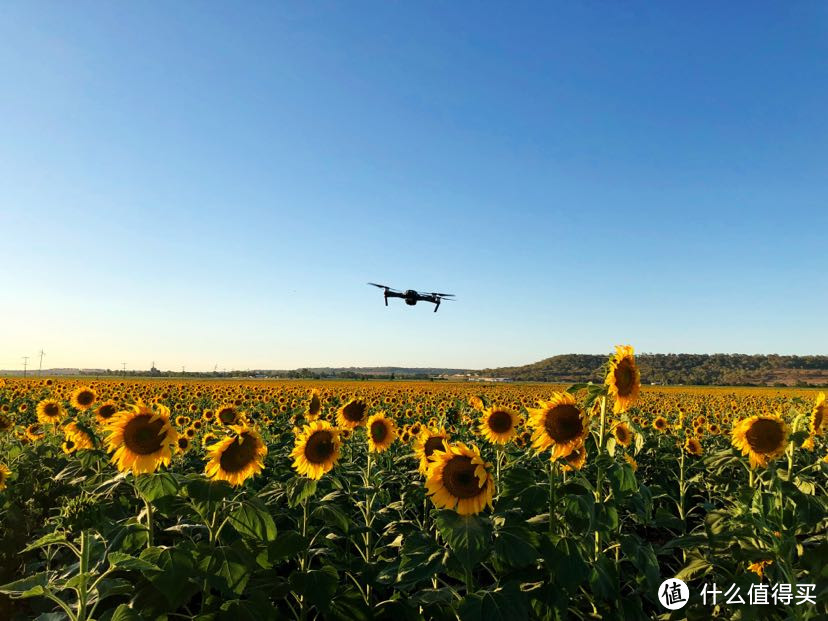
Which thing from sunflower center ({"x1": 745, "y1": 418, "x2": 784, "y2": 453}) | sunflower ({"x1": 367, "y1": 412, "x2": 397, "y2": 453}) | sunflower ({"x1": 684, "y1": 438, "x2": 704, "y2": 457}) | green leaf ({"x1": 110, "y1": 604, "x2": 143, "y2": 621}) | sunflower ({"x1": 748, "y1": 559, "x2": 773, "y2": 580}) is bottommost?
sunflower ({"x1": 748, "y1": 559, "x2": 773, "y2": 580})

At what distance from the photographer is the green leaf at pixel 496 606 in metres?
3.12

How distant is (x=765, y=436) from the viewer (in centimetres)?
567

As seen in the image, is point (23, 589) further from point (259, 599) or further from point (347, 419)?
point (347, 419)

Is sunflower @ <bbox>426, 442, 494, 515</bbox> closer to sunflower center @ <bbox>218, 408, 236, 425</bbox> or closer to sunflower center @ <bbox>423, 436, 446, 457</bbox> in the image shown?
sunflower center @ <bbox>423, 436, 446, 457</bbox>

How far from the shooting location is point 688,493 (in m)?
11.0

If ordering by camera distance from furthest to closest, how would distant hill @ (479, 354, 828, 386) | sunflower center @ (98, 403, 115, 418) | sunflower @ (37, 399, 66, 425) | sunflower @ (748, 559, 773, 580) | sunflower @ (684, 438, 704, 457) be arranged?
distant hill @ (479, 354, 828, 386), sunflower @ (37, 399, 66, 425), sunflower @ (684, 438, 704, 457), sunflower center @ (98, 403, 115, 418), sunflower @ (748, 559, 773, 580)

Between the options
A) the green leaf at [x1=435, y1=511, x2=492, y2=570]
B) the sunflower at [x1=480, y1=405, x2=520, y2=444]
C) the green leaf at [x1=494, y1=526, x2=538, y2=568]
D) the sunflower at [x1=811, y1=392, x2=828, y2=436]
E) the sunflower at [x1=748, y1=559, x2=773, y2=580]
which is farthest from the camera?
the sunflower at [x1=811, y1=392, x2=828, y2=436]

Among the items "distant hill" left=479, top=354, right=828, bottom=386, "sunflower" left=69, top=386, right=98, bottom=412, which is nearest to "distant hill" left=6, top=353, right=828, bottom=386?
"distant hill" left=479, top=354, right=828, bottom=386

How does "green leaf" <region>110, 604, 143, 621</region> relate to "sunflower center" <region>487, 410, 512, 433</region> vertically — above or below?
below

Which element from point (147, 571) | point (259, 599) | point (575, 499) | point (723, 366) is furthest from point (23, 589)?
point (723, 366)

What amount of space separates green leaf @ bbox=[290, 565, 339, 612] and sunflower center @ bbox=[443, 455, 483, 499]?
108 cm

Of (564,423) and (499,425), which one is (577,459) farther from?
(499,425)

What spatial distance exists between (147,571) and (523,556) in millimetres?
2325

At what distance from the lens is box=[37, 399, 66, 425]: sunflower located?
11758 millimetres
